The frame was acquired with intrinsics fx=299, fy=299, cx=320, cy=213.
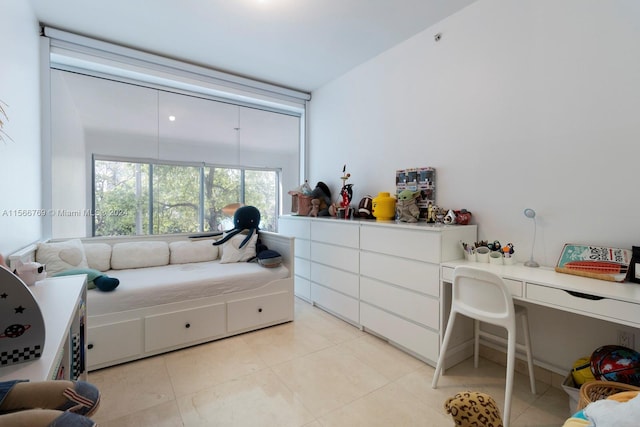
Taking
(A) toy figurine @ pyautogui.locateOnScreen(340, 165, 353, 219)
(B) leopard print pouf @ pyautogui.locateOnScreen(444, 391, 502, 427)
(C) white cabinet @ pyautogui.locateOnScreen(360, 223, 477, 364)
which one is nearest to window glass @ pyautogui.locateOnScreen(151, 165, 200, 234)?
(A) toy figurine @ pyautogui.locateOnScreen(340, 165, 353, 219)

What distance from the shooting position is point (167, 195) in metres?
3.25

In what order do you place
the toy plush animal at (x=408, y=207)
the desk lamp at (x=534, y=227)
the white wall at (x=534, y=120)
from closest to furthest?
the white wall at (x=534, y=120)
the desk lamp at (x=534, y=227)
the toy plush animal at (x=408, y=207)

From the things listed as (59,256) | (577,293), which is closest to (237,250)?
(59,256)

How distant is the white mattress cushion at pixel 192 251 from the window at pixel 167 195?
25 centimetres

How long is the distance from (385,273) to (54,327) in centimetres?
207

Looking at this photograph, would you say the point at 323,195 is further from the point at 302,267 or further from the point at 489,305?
the point at 489,305

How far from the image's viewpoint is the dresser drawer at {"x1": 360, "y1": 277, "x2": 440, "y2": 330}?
2.15m

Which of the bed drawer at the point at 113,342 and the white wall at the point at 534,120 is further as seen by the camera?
the bed drawer at the point at 113,342

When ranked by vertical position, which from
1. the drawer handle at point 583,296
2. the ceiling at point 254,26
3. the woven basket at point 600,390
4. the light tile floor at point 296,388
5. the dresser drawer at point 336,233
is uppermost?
the ceiling at point 254,26

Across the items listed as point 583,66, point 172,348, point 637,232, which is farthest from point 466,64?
point 172,348

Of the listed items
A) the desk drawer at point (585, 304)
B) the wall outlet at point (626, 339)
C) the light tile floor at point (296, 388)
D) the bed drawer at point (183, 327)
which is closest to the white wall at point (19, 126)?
the bed drawer at point (183, 327)

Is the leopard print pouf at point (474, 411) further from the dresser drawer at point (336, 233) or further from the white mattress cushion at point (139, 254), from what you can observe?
the white mattress cushion at point (139, 254)

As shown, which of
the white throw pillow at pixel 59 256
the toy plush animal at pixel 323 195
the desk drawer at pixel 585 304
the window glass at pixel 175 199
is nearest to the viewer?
the desk drawer at pixel 585 304

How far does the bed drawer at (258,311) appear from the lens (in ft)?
8.66
